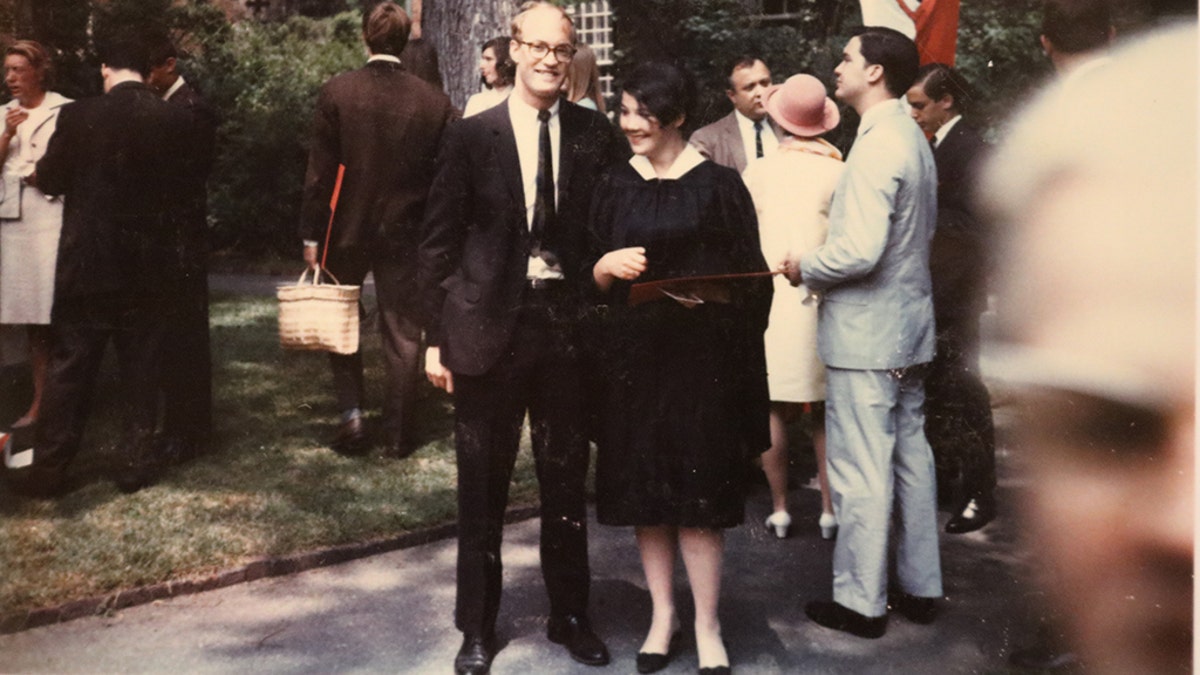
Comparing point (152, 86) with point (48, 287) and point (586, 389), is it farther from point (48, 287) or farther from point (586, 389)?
point (586, 389)

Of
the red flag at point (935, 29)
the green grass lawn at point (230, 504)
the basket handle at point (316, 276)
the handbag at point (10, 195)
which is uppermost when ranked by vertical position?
the red flag at point (935, 29)

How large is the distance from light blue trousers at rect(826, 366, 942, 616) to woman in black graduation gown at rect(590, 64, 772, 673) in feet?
1.77

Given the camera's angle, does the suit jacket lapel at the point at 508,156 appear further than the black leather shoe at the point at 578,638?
No

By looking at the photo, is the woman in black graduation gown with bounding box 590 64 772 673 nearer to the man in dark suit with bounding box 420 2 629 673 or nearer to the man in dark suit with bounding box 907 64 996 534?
the man in dark suit with bounding box 420 2 629 673

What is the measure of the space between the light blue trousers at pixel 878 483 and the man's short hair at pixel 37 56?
3.67 m

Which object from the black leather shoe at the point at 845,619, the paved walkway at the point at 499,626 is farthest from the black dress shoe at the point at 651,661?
the black leather shoe at the point at 845,619

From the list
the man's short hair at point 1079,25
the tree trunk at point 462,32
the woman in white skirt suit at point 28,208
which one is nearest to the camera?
the man's short hair at point 1079,25

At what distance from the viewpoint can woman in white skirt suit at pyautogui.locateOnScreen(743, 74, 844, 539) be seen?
16.3ft

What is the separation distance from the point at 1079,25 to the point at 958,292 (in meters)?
1.97

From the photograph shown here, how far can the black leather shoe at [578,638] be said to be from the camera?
13.5ft

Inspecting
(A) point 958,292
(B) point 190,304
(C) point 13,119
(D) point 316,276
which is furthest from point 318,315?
(A) point 958,292

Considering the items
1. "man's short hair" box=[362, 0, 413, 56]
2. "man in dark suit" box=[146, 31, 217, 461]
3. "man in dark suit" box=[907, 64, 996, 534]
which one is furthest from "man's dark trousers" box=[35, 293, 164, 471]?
"man in dark suit" box=[907, 64, 996, 534]

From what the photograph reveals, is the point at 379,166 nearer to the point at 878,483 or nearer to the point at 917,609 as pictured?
the point at 878,483

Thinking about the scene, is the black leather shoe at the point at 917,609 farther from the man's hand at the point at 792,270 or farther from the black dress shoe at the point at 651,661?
the man's hand at the point at 792,270
